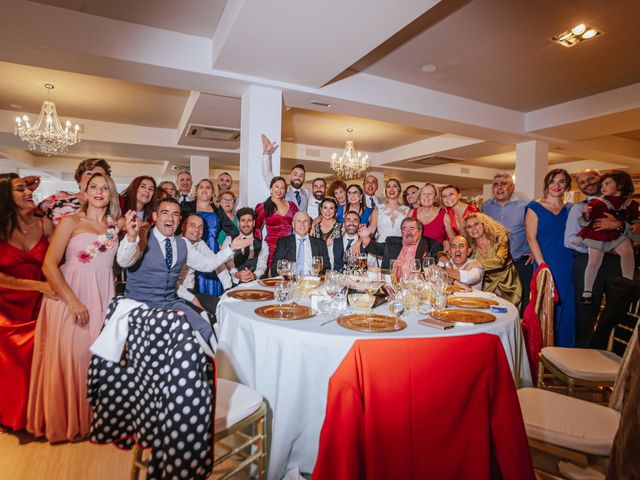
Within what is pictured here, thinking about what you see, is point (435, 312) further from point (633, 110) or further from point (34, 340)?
point (633, 110)

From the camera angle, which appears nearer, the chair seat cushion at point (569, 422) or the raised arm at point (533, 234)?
the chair seat cushion at point (569, 422)

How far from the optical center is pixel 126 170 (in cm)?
1167

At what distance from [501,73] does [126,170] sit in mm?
11255

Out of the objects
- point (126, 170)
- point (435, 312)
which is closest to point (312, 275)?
point (435, 312)

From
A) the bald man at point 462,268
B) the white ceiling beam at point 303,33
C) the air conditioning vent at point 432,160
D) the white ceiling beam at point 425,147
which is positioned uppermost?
the white ceiling beam at point 425,147

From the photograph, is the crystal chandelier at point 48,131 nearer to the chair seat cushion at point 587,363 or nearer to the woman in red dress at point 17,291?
the woman in red dress at point 17,291

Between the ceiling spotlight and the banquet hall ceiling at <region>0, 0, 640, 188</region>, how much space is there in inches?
2.7

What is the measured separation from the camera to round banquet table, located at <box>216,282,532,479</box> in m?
1.47

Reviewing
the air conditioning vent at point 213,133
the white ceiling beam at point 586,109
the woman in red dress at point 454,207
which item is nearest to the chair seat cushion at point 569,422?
the woman in red dress at point 454,207

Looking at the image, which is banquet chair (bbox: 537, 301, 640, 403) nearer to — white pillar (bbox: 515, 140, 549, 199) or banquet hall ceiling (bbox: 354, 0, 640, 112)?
banquet hall ceiling (bbox: 354, 0, 640, 112)

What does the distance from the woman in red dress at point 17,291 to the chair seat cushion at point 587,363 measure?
9.56 ft

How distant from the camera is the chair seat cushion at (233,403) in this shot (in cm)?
141

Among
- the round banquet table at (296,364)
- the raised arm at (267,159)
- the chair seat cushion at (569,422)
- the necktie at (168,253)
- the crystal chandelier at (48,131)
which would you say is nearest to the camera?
the chair seat cushion at (569,422)

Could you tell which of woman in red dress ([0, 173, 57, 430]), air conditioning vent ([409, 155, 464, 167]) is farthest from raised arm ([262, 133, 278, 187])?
air conditioning vent ([409, 155, 464, 167])
